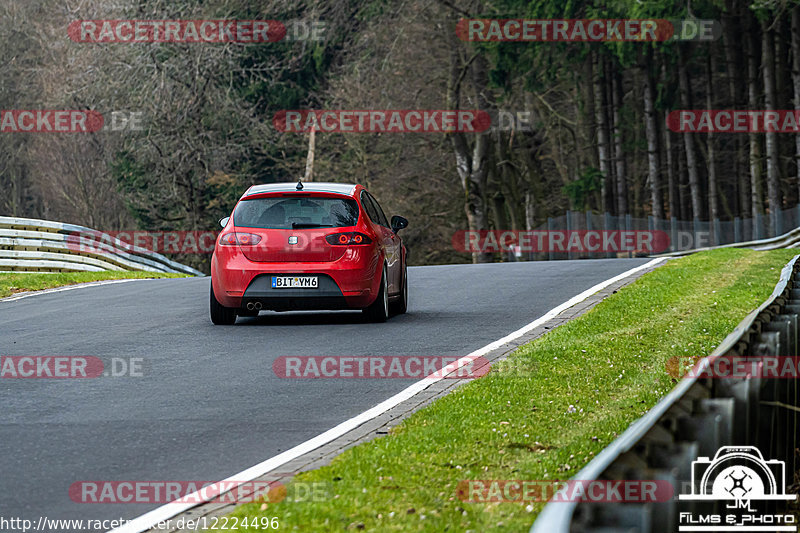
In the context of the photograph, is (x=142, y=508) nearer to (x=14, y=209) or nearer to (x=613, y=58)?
(x=613, y=58)

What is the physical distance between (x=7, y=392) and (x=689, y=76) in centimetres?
4034

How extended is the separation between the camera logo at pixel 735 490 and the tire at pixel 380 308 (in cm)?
914

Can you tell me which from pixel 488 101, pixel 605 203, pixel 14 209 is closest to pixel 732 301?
pixel 488 101

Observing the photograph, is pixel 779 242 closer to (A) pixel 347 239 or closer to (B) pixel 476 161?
(B) pixel 476 161

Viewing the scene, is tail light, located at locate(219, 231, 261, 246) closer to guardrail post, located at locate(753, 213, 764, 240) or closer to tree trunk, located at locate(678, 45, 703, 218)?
guardrail post, located at locate(753, 213, 764, 240)

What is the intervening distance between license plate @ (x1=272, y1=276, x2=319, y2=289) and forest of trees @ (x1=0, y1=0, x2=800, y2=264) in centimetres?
2729

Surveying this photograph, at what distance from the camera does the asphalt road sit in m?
7.04

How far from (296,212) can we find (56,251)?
15050 millimetres

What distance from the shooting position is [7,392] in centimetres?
969

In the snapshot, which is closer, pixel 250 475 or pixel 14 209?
A: pixel 250 475

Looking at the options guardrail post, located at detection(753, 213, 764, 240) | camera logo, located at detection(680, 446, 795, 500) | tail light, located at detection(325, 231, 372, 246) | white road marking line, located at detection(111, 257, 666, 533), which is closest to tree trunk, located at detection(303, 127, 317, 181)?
guardrail post, located at detection(753, 213, 764, 240)

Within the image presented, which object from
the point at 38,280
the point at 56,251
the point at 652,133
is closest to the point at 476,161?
the point at 652,133

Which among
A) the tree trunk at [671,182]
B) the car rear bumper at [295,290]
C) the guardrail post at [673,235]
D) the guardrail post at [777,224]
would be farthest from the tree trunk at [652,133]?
the car rear bumper at [295,290]

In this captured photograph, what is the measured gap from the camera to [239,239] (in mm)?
14094
